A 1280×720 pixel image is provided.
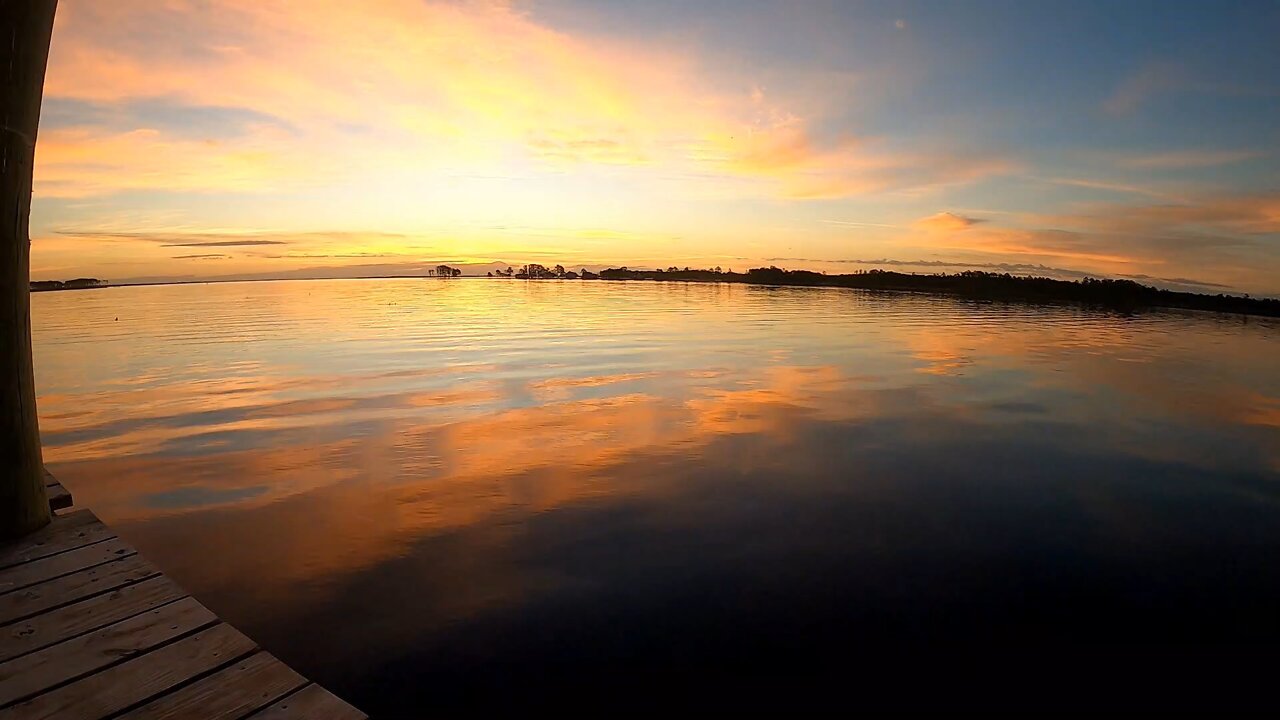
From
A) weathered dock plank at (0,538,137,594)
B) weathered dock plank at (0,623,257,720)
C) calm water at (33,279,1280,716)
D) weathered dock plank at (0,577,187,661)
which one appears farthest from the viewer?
calm water at (33,279,1280,716)

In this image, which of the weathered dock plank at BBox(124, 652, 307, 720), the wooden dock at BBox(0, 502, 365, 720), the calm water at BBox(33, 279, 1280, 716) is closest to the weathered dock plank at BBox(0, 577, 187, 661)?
the wooden dock at BBox(0, 502, 365, 720)

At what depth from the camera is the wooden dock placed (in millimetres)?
3932

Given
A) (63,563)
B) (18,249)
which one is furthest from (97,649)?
(18,249)

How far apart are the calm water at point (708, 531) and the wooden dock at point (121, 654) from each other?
1.68m

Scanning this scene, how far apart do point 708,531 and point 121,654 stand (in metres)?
6.91

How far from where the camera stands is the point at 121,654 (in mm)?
4445

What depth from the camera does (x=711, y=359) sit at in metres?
27.8

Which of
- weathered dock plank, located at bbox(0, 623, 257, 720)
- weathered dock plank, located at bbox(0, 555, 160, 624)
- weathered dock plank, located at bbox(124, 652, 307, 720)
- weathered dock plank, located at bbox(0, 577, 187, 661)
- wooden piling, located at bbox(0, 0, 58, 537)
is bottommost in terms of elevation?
weathered dock plank, located at bbox(124, 652, 307, 720)

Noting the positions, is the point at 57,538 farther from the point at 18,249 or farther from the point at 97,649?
the point at 18,249

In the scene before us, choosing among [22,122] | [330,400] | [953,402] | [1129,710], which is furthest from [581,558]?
[953,402]

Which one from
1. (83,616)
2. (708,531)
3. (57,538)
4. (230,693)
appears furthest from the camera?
(708,531)

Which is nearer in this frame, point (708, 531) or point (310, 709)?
point (310, 709)

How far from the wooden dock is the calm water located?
1680mm

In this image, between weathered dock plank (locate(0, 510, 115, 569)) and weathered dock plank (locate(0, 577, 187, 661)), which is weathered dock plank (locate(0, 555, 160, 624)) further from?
weathered dock plank (locate(0, 510, 115, 569))
